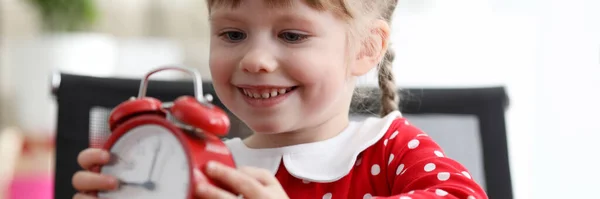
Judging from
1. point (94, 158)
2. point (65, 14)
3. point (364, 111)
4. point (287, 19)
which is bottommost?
point (65, 14)

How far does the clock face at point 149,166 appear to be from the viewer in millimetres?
644

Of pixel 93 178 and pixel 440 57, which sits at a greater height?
pixel 93 178

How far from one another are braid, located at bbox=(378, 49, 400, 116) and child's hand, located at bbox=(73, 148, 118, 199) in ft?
1.70

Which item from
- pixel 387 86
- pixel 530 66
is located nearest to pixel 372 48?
pixel 387 86

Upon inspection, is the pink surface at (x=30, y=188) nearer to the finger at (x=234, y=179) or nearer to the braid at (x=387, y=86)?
the braid at (x=387, y=86)

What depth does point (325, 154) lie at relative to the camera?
946 millimetres

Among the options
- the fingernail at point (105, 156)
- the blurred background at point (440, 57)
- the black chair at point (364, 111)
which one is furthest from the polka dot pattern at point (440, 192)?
the blurred background at point (440, 57)

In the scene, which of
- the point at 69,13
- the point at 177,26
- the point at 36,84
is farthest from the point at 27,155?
the point at 177,26

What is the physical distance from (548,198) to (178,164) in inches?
61.8

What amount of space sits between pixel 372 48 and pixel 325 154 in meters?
0.15

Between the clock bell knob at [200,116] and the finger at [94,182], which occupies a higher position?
the clock bell knob at [200,116]

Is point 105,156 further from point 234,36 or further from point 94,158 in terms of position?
point 234,36

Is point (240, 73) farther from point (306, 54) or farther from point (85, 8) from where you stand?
point (85, 8)

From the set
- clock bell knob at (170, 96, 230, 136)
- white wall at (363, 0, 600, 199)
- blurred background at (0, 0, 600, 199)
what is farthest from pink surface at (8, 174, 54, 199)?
clock bell knob at (170, 96, 230, 136)
